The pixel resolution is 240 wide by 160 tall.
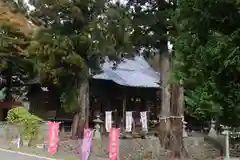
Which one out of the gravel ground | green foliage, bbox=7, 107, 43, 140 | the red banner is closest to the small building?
green foliage, bbox=7, 107, 43, 140

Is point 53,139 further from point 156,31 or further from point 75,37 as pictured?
point 156,31

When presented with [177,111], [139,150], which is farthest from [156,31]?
[139,150]

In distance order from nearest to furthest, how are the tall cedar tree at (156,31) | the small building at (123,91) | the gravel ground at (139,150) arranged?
the gravel ground at (139,150)
the tall cedar tree at (156,31)
the small building at (123,91)

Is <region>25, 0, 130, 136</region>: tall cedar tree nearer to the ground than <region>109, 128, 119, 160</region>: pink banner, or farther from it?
farther from it

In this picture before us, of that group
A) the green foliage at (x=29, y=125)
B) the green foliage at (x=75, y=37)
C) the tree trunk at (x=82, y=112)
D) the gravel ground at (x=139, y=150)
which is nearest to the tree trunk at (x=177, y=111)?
the gravel ground at (x=139, y=150)

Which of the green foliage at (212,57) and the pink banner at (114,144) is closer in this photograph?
the green foliage at (212,57)

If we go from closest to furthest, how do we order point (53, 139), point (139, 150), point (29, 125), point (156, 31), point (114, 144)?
point (114, 144)
point (53, 139)
point (139, 150)
point (156, 31)
point (29, 125)

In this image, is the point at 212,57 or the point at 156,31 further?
the point at 156,31

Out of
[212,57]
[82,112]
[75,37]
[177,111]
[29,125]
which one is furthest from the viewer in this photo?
[82,112]

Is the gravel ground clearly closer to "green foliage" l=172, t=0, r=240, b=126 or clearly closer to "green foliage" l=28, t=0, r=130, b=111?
"green foliage" l=28, t=0, r=130, b=111

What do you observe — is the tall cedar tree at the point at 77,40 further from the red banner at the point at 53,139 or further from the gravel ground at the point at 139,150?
the red banner at the point at 53,139

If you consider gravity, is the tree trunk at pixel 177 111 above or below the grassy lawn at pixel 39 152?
above

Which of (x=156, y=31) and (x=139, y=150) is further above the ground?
(x=156, y=31)

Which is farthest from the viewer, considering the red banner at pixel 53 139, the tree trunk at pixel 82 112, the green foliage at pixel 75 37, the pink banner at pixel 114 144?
the tree trunk at pixel 82 112
